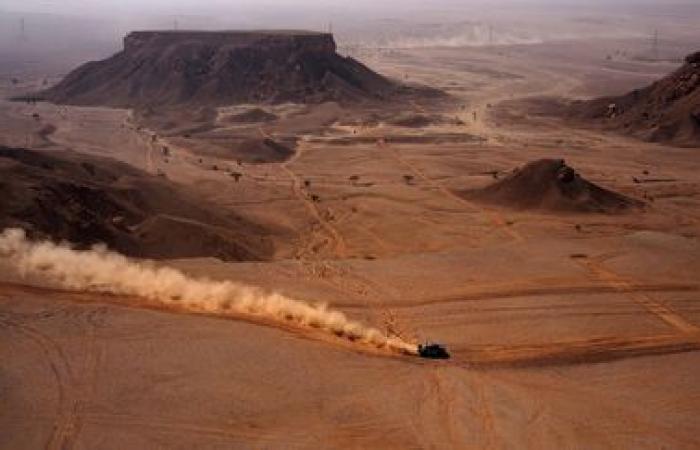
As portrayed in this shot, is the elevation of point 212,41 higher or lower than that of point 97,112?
higher

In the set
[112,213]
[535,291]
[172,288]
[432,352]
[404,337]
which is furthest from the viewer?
[112,213]

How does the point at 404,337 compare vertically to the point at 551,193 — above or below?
below

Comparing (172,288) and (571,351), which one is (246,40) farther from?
(571,351)

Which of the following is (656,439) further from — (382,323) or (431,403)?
(382,323)

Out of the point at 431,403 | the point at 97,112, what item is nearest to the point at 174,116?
the point at 97,112

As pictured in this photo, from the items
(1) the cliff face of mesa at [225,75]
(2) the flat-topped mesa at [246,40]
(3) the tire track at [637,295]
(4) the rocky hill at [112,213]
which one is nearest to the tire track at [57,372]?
(4) the rocky hill at [112,213]

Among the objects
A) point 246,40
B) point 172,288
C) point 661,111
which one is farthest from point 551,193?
point 246,40

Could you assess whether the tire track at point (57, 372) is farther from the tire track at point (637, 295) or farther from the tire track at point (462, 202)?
the tire track at point (462, 202)
